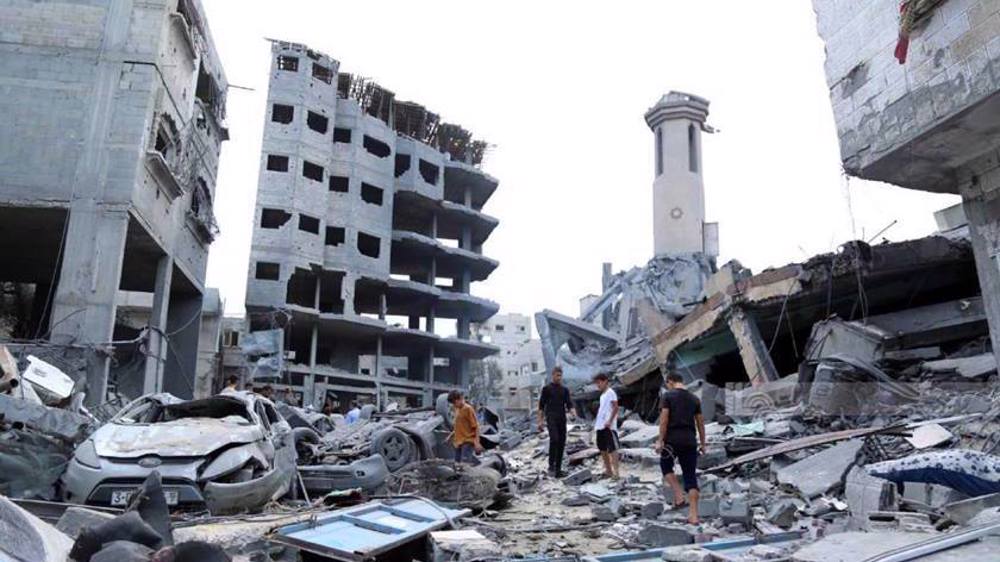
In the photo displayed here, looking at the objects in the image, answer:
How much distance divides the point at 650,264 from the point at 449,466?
20.8 m

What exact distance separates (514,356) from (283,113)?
40.2 metres

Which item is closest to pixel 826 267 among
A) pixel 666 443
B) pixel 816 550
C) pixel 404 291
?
pixel 666 443

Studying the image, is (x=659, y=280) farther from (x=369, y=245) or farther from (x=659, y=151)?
(x=369, y=245)

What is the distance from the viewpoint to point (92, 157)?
638 inches

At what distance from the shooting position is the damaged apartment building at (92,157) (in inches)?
616

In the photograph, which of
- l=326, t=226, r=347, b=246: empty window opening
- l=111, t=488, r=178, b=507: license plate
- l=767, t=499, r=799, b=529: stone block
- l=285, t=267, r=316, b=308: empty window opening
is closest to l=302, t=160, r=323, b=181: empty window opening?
l=326, t=226, r=347, b=246: empty window opening

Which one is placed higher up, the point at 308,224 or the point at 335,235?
the point at 308,224

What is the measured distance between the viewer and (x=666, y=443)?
660cm

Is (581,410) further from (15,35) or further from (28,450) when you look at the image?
(15,35)

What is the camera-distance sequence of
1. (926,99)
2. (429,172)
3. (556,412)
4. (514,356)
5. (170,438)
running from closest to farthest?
1. (170,438)
2. (926,99)
3. (556,412)
4. (429,172)
5. (514,356)

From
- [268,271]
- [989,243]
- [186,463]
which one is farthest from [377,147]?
[186,463]

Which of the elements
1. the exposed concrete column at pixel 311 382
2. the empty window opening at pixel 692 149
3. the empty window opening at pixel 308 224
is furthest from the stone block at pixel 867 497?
the empty window opening at pixel 308 224

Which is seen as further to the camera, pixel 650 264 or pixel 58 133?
pixel 650 264

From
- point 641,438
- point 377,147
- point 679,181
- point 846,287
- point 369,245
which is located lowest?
point 641,438
